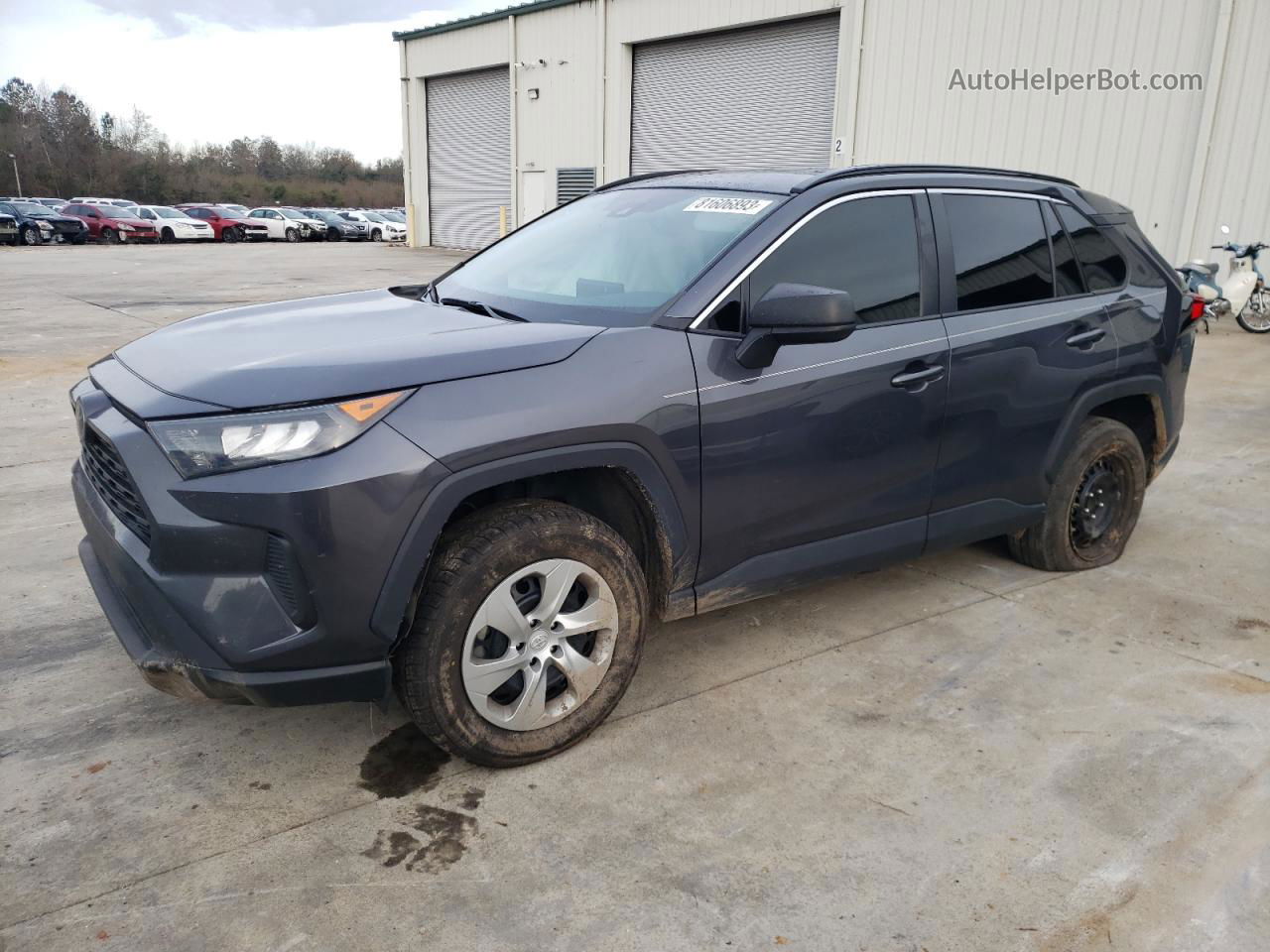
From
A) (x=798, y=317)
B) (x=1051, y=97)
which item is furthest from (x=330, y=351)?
(x=1051, y=97)

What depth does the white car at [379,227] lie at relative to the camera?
40844mm

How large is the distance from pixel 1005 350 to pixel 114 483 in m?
3.07

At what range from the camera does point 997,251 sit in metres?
3.90

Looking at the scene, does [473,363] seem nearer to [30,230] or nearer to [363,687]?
[363,687]

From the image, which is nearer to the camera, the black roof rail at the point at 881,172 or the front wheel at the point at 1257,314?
the black roof rail at the point at 881,172

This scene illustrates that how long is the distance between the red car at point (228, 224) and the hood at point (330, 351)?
37.3 m

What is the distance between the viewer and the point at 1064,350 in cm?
400

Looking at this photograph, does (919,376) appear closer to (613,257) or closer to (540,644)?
(613,257)

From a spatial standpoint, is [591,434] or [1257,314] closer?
[591,434]

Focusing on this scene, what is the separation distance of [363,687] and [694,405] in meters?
1.22

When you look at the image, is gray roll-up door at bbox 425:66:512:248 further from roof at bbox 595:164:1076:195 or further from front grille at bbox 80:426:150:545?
front grille at bbox 80:426:150:545

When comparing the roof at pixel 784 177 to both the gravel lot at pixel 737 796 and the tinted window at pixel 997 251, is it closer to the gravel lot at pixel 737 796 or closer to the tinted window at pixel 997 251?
the tinted window at pixel 997 251

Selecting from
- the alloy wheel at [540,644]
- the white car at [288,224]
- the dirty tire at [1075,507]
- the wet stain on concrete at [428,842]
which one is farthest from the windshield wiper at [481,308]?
the white car at [288,224]

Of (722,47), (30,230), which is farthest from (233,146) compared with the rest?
(722,47)
